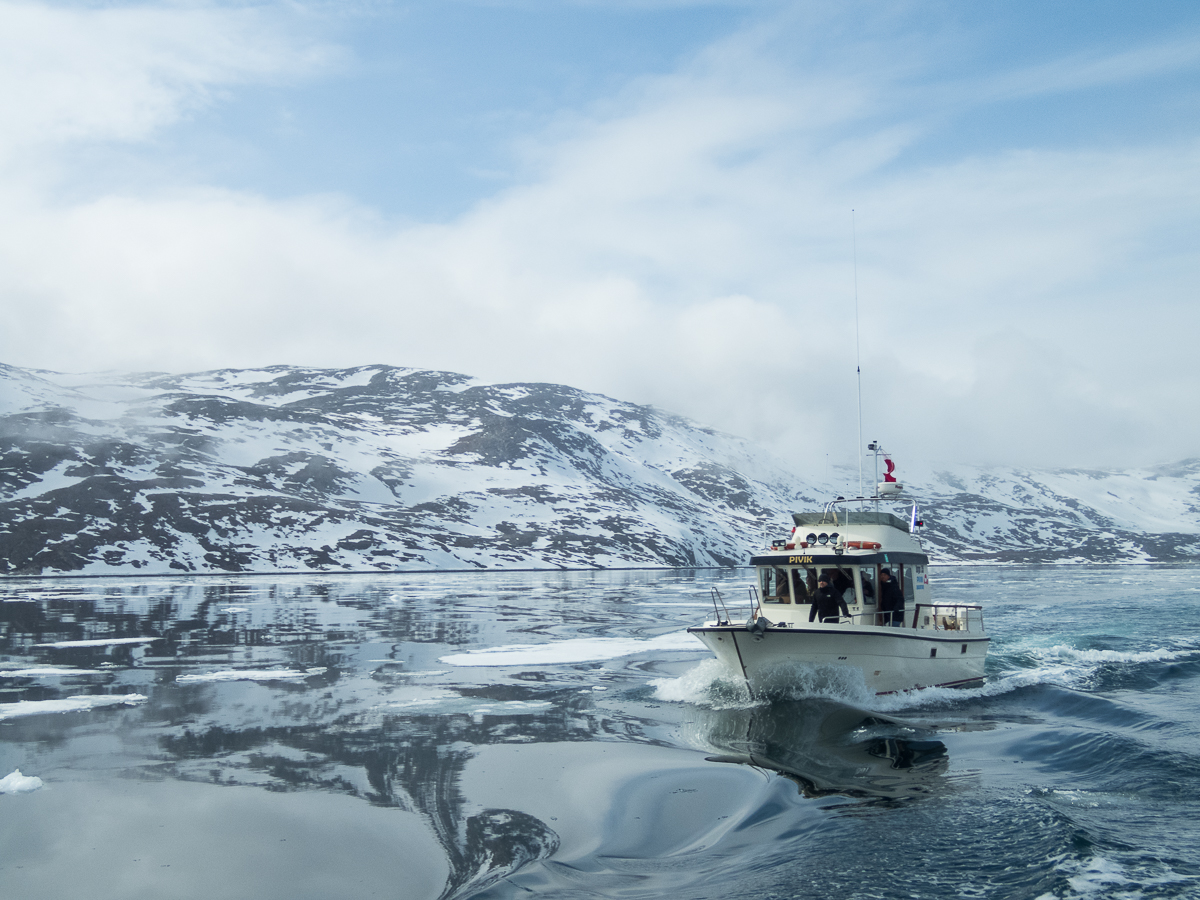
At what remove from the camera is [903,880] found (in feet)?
Result: 34.3

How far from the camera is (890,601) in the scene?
25.4m

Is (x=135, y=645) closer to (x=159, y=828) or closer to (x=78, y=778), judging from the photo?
(x=78, y=778)

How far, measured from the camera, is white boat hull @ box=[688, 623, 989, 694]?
A: 73.8 feet

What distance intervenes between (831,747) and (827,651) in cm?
483

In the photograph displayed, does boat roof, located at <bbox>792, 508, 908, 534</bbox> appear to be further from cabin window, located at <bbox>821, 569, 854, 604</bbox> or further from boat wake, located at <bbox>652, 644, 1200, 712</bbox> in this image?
boat wake, located at <bbox>652, 644, 1200, 712</bbox>

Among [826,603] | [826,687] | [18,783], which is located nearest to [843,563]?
[826,603]

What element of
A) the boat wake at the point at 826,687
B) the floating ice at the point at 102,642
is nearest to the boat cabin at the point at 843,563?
the boat wake at the point at 826,687

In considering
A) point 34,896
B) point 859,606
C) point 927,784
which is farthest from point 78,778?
point 859,606

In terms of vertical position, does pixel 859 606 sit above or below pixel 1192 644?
above

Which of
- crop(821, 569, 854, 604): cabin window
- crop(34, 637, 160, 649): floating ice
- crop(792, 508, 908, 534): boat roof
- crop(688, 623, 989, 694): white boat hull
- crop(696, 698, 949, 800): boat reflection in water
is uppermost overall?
crop(792, 508, 908, 534): boat roof

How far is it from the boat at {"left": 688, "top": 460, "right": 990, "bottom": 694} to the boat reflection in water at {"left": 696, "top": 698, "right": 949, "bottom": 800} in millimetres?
1285

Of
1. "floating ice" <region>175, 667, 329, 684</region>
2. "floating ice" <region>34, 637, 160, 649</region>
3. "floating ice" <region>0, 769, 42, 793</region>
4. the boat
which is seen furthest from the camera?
"floating ice" <region>34, 637, 160, 649</region>

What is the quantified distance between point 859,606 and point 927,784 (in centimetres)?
1024

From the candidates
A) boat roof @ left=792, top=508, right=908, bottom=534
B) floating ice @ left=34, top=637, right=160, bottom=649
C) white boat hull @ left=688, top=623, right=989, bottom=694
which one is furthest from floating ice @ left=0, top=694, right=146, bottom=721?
boat roof @ left=792, top=508, right=908, bottom=534
